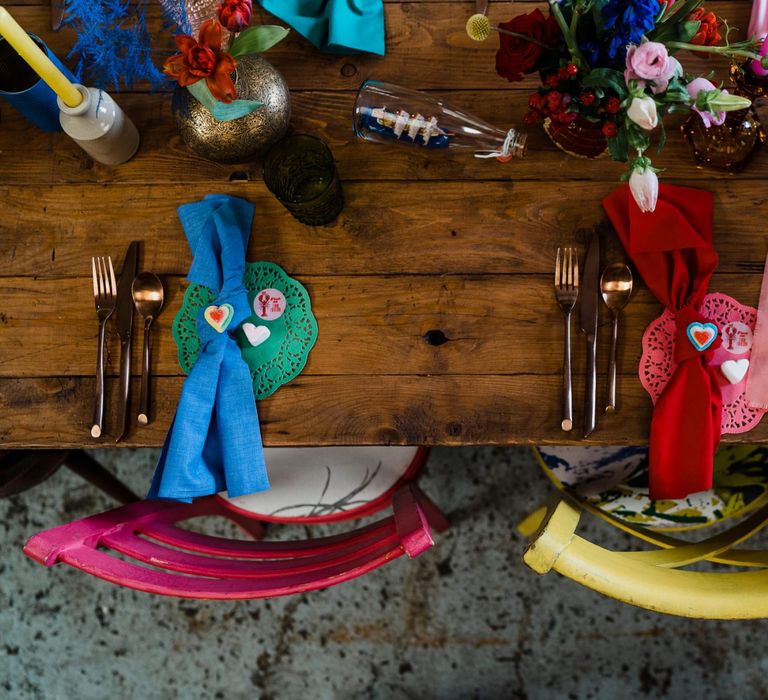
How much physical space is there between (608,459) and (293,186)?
2.55 feet

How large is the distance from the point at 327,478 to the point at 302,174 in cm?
59

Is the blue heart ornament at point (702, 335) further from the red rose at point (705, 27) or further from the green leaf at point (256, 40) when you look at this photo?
the green leaf at point (256, 40)

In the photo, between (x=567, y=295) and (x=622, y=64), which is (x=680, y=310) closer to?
(x=567, y=295)

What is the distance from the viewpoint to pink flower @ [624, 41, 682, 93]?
2.48ft

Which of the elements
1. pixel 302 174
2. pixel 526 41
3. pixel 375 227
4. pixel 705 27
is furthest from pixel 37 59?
pixel 705 27

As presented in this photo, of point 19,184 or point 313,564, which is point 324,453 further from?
point 19,184

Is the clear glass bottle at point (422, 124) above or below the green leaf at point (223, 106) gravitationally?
below

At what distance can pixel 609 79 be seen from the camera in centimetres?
83

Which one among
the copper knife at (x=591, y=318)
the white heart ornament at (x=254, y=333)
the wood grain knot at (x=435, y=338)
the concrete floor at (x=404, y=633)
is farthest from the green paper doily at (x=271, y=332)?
the concrete floor at (x=404, y=633)

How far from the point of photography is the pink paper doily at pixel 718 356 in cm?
100

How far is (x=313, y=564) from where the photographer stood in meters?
0.97

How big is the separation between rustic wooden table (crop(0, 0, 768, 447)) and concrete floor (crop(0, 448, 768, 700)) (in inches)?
28.8

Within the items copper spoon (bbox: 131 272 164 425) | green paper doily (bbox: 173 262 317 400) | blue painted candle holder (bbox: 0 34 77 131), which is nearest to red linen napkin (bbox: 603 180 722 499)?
green paper doily (bbox: 173 262 317 400)

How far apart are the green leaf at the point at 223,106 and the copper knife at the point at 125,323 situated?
268 mm
